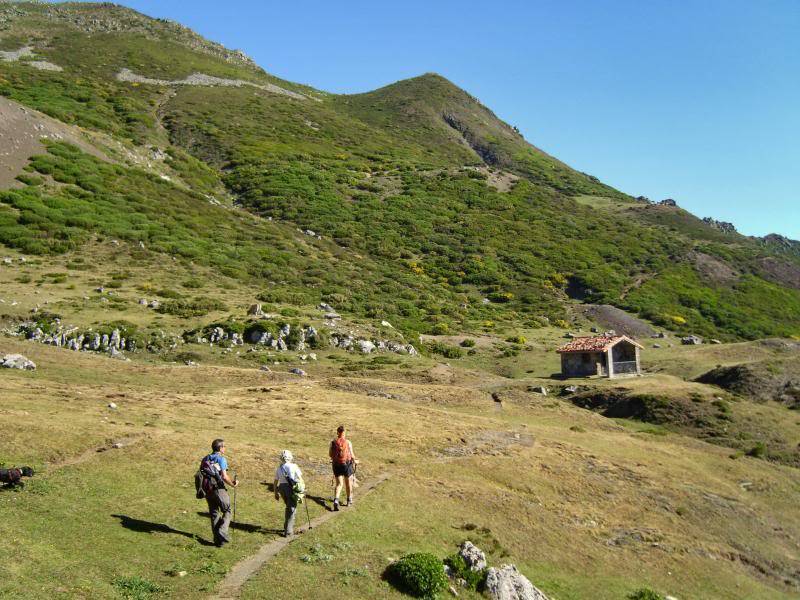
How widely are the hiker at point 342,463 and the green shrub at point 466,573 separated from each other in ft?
12.4

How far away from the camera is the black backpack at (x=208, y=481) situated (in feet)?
48.5

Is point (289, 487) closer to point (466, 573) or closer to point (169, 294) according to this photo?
point (466, 573)

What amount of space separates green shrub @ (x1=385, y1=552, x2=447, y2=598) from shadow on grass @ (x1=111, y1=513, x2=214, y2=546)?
4.49 m

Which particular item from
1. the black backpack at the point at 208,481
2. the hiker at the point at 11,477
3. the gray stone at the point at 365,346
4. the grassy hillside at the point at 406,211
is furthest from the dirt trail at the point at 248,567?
the grassy hillside at the point at 406,211

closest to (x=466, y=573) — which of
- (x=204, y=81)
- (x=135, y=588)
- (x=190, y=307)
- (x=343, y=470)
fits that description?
(x=343, y=470)

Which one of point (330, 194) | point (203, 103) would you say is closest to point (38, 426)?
point (330, 194)

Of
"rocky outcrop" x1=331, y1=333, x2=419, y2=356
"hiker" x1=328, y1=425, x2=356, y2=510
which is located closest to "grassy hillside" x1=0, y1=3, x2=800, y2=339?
"rocky outcrop" x1=331, y1=333, x2=419, y2=356

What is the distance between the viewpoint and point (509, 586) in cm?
1670

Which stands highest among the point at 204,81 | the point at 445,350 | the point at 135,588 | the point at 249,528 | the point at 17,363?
the point at 204,81

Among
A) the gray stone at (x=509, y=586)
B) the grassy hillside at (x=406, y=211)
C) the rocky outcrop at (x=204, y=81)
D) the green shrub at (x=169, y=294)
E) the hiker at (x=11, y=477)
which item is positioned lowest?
the gray stone at (x=509, y=586)

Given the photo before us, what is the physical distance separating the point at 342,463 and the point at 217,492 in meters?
4.78

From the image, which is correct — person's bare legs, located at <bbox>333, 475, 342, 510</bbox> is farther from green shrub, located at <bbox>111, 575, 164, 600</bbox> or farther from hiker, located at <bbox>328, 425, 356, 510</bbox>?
green shrub, located at <bbox>111, 575, 164, 600</bbox>

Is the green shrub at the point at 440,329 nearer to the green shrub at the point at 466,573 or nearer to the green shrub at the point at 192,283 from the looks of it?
the green shrub at the point at 192,283

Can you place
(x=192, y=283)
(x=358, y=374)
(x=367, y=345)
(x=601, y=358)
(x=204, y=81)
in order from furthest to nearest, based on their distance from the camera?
1. (x=204, y=81)
2. (x=192, y=283)
3. (x=601, y=358)
4. (x=367, y=345)
5. (x=358, y=374)
